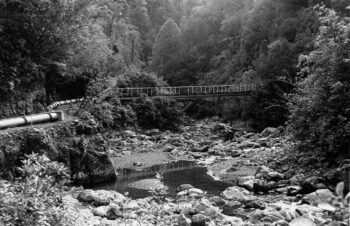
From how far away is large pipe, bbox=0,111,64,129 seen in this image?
40.7ft

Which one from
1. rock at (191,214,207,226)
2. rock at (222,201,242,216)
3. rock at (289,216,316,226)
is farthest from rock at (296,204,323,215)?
rock at (191,214,207,226)

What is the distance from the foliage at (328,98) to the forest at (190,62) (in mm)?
38

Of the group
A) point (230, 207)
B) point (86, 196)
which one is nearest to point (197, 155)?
point (230, 207)

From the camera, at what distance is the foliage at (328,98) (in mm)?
13156

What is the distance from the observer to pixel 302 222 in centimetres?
852

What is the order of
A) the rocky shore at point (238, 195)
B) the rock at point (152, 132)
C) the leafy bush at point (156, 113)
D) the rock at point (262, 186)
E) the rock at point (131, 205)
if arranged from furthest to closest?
the leafy bush at point (156, 113) < the rock at point (152, 132) < the rock at point (262, 186) < the rock at point (131, 205) < the rocky shore at point (238, 195)

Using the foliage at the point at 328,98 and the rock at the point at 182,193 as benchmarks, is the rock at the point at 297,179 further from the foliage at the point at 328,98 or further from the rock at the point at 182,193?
the rock at the point at 182,193

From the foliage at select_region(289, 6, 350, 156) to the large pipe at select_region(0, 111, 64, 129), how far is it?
30.9 ft

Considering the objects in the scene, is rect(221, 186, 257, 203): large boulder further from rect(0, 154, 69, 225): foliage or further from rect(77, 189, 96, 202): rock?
rect(0, 154, 69, 225): foliage

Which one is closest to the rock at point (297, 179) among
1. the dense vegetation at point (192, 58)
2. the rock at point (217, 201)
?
the dense vegetation at point (192, 58)

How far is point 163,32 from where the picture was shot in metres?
47.7

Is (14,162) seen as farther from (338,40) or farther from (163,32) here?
(163,32)

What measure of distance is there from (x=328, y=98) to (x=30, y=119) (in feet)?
35.1

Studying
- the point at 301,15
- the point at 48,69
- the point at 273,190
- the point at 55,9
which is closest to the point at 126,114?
the point at 48,69
